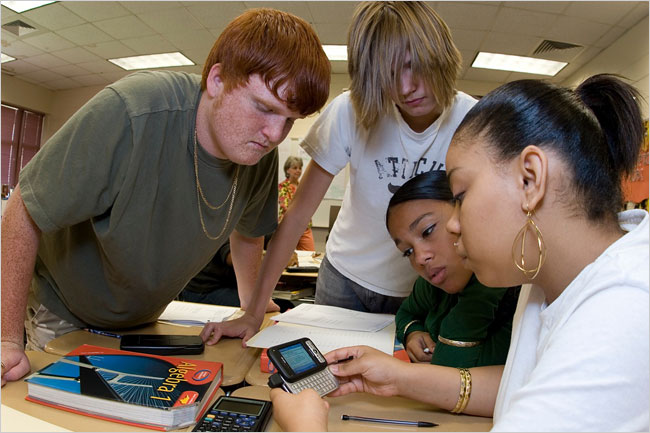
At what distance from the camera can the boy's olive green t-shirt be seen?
880 millimetres

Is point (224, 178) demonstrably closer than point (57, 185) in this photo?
No

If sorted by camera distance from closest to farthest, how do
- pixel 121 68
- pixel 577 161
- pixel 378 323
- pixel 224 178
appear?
1. pixel 577 161
2. pixel 224 178
3. pixel 378 323
4. pixel 121 68

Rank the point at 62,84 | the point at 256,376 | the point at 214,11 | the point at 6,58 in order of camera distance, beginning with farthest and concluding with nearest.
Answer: the point at 62,84, the point at 6,58, the point at 214,11, the point at 256,376

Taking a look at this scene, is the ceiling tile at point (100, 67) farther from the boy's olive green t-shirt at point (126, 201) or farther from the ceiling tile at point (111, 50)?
the boy's olive green t-shirt at point (126, 201)

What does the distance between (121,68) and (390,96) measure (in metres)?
6.45

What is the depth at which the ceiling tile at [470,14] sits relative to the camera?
395cm

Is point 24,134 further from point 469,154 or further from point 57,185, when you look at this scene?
point 469,154

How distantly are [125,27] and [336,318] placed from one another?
16.1 ft

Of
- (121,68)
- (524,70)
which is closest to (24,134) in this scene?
(121,68)

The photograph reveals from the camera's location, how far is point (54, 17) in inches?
190

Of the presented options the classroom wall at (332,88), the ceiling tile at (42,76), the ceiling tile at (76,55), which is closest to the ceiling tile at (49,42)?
Result: the ceiling tile at (76,55)

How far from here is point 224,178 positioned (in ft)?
3.77

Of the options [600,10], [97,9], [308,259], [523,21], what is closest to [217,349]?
[308,259]

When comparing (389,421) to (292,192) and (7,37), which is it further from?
(7,37)
